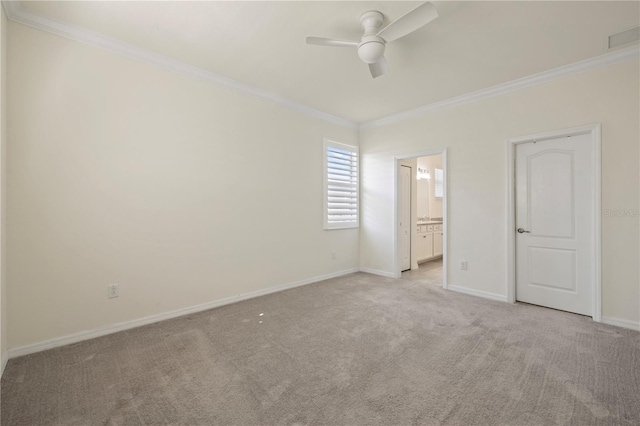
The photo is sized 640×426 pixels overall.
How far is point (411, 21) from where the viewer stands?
208 centimetres

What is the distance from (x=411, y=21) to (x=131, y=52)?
8.54ft

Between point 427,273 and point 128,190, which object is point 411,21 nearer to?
point 128,190

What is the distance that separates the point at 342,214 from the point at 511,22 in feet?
10.8

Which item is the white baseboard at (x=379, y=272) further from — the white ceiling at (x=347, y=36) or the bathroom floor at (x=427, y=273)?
the white ceiling at (x=347, y=36)

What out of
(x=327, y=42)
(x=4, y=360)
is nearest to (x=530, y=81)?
(x=327, y=42)

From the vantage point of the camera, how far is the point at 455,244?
158 inches

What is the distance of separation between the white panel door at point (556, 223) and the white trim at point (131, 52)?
128 inches

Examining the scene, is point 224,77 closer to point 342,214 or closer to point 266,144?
point 266,144

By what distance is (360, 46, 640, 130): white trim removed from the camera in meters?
2.79

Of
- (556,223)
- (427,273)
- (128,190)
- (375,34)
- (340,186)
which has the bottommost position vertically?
(427,273)

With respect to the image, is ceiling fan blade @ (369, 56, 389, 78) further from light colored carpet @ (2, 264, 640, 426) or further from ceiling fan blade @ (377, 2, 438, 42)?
light colored carpet @ (2, 264, 640, 426)

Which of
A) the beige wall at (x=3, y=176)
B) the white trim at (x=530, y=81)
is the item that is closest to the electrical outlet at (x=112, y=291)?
the beige wall at (x=3, y=176)

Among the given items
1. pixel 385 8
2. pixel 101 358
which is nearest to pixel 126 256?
pixel 101 358

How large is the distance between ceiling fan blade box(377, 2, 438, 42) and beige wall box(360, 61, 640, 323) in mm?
2165
